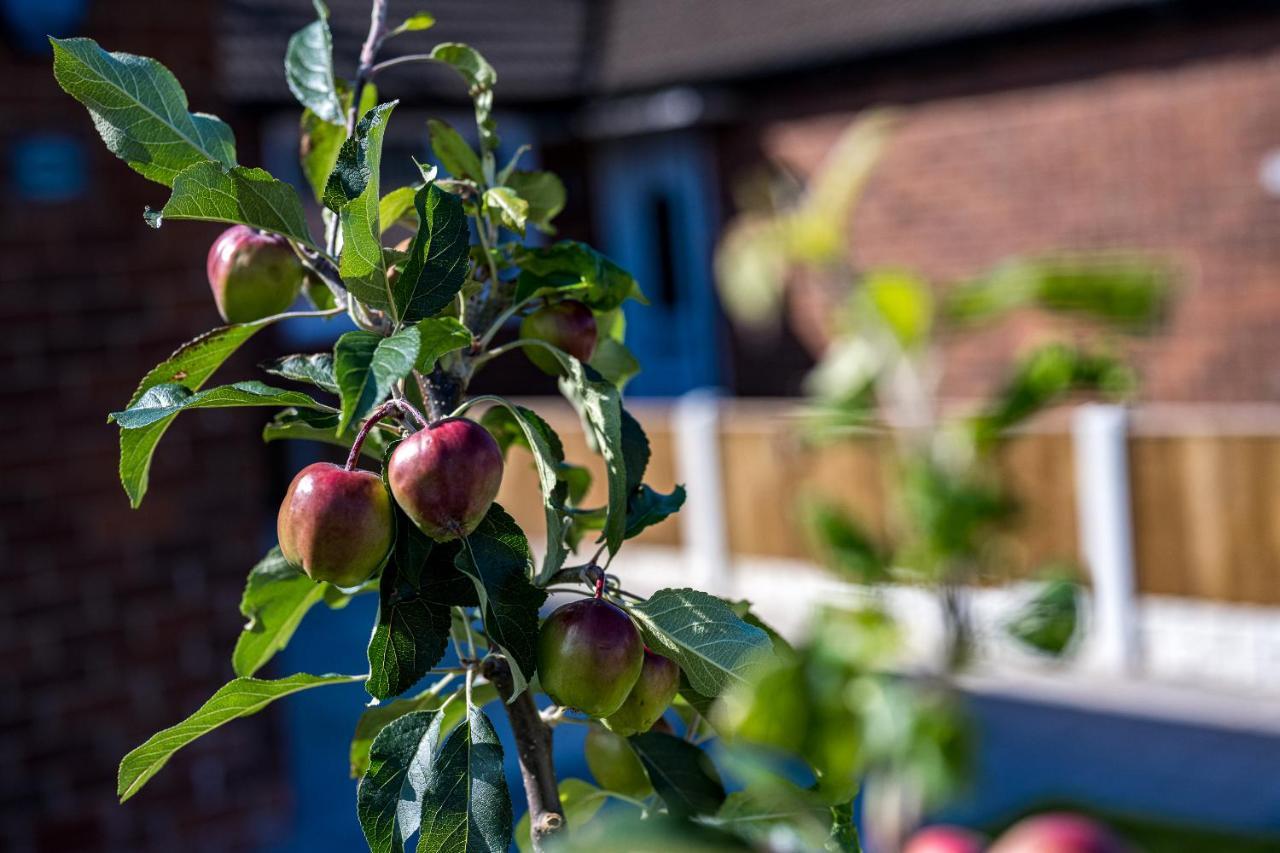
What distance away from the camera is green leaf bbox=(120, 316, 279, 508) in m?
1.07

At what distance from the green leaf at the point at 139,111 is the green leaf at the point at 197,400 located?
160 millimetres

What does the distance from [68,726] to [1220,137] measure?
8.19 meters

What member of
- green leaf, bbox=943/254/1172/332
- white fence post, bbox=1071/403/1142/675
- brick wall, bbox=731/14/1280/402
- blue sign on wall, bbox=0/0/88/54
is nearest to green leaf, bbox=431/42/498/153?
blue sign on wall, bbox=0/0/88/54

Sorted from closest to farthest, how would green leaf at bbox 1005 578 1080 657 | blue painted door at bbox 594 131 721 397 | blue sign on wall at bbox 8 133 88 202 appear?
blue sign on wall at bbox 8 133 88 202, green leaf at bbox 1005 578 1080 657, blue painted door at bbox 594 131 721 397

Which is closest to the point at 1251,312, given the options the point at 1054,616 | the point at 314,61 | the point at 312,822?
the point at 1054,616

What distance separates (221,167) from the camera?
99cm

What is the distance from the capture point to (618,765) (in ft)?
4.05

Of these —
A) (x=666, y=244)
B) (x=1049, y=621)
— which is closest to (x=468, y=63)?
(x=1049, y=621)

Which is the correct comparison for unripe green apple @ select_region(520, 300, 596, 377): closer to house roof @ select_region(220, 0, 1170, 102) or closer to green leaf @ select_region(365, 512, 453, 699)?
green leaf @ select_region(365, 512, 453, 699)

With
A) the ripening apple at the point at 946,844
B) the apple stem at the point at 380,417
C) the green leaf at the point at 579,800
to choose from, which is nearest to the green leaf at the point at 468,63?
the apple stem at the point at 380,417

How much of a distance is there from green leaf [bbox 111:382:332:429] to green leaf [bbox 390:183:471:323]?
100 mm

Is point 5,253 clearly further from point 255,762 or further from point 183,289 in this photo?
point 255,762

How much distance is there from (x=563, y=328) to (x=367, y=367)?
30 cm

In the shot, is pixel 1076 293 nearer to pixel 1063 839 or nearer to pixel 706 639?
pixel 706 639
